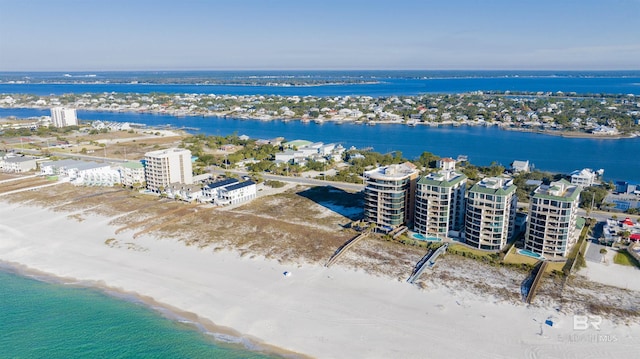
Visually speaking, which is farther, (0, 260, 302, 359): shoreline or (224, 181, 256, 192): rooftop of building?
(224, 181, 256, 192): rooftop of building

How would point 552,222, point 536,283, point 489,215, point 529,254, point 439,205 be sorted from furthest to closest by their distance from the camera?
point 439,205, point 489,215, point 529,254, point 552,222, point 536,283

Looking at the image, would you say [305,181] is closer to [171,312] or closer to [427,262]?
[427,262]

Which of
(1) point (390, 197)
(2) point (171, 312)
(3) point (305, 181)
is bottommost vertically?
(2) point (171, 312)

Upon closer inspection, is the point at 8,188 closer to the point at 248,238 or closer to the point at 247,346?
the point at 248,238

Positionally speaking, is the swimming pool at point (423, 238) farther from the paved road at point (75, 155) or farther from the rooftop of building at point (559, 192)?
the paved road at point (75, 155)

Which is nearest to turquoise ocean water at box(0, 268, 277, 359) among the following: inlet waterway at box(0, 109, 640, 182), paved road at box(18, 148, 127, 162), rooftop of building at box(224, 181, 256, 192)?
rooftop of building at box(224, 181, 256, 192)

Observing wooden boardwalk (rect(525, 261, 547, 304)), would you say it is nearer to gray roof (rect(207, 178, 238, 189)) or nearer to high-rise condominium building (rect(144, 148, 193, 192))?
gray roof (rect(207, 178, 238, 189))

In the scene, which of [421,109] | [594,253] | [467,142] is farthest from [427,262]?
[421,109]
